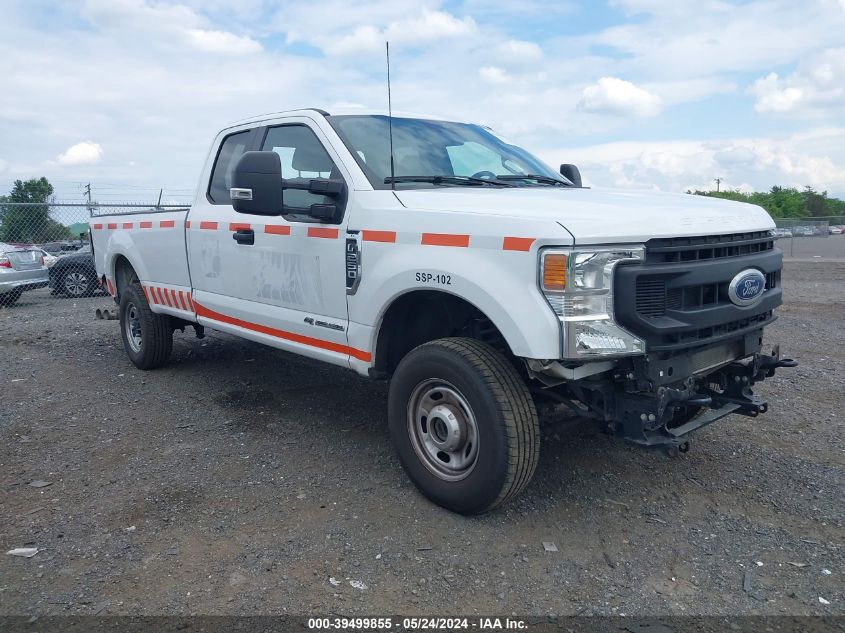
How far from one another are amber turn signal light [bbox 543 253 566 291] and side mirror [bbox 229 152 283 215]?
165 cm

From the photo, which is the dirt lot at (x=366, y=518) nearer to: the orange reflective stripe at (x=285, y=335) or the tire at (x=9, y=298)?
the orange reflective stripe at (x=285, y=335)

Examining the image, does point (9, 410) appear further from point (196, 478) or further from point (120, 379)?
point (196, 478)

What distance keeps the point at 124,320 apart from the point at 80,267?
835 centimetres

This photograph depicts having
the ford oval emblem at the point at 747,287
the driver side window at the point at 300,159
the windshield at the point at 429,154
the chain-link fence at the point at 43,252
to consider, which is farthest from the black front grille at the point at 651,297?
the chain-link fence at the point at 43,252

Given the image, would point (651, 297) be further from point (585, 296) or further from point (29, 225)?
point (29, 225)

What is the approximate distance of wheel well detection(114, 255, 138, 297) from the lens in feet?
22.4

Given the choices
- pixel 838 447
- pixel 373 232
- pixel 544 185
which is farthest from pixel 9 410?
pixel 838 447

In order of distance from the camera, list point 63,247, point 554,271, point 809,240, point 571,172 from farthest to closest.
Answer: point 809,240
point 63,247
point 571,172
point 554,271

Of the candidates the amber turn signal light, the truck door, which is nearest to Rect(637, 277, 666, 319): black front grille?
the amber turn signal light

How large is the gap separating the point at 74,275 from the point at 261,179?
39.4ft

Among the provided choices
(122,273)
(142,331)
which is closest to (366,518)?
(142,331)

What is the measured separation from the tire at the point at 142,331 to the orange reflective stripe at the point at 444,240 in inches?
148

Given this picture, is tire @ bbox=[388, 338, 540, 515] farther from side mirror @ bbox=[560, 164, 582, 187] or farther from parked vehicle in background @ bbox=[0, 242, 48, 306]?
parked vehicle in background @ bbox=[0, 242, 48, 306]

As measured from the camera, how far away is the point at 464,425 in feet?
11.6
